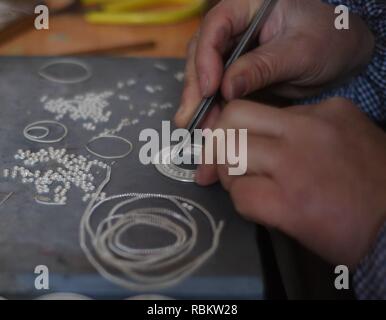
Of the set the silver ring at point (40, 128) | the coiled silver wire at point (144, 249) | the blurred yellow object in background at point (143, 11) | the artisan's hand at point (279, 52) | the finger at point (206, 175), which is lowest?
the coiled silver wire at point (144, 249)

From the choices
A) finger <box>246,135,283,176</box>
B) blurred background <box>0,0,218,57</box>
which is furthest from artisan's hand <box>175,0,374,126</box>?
blurred background <box>0,0,218,57</box>

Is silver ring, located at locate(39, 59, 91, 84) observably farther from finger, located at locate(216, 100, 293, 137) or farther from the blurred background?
finger, located at locate(216, 100, 293, 137)

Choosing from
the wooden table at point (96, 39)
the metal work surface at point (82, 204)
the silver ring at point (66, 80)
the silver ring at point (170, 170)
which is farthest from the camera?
the wooden table at point (96, 39)

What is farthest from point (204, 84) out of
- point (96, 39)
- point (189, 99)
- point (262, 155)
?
point (96, 39)

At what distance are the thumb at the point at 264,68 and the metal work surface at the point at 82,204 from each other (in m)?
0.12

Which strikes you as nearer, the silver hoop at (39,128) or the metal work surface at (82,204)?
the metal work surface at (82,204)

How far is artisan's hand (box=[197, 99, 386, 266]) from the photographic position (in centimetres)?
49

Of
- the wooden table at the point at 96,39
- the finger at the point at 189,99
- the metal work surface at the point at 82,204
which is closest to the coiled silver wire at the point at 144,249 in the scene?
the metal work surface at the point at 82,204

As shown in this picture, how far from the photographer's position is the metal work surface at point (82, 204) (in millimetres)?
456

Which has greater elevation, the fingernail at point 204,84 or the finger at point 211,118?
the fingernail at point 204,84

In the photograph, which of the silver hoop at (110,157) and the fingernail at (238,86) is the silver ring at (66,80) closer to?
the silver hoop at (110,157)

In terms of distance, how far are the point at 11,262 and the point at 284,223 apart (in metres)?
0.24

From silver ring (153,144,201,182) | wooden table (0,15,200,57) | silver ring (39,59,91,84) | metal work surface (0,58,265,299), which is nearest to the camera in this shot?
metal work surface (0,58,265,299)
